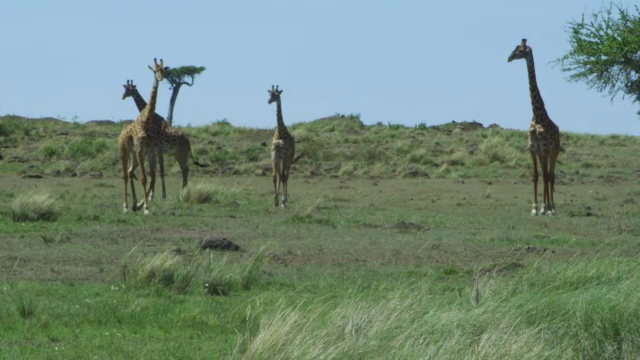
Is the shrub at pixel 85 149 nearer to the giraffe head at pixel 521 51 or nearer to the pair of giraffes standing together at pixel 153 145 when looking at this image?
the pair of giraffes standing together at pixel 153 145

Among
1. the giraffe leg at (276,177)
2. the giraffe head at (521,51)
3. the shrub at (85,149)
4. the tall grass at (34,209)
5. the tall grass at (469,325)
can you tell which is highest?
the giraffe head at (521,51)

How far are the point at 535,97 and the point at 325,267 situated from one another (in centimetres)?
916

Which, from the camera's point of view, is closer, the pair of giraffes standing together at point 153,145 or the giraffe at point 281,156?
the pair of giraffes standing together at point 153,145

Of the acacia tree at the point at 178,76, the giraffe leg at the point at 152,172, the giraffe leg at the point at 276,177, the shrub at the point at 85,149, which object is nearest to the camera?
the giraffe leg at the point at 152,172

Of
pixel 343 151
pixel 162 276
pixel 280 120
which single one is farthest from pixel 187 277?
pixel 343 151

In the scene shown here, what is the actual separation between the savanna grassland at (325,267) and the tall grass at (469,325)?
2 cm

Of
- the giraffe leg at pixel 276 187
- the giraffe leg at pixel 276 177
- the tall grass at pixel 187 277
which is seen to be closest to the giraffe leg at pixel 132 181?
the giraffe leg at pixel 276 187

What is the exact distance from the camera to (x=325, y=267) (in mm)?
14438

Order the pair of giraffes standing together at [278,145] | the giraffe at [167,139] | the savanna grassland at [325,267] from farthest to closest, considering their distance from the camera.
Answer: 1. the giraffe at [167,139]
2. the pair of giraffes standing together at [278,145]
3. the savanna grassland at [325,267]

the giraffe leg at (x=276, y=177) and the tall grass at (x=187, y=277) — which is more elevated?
the giraffe leg at (x=276, y=177)

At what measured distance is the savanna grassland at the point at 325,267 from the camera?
946 centimetres

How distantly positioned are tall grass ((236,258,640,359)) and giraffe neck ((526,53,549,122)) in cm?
1068

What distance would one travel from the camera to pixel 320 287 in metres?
12.7

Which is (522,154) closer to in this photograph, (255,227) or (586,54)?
(586,54)
